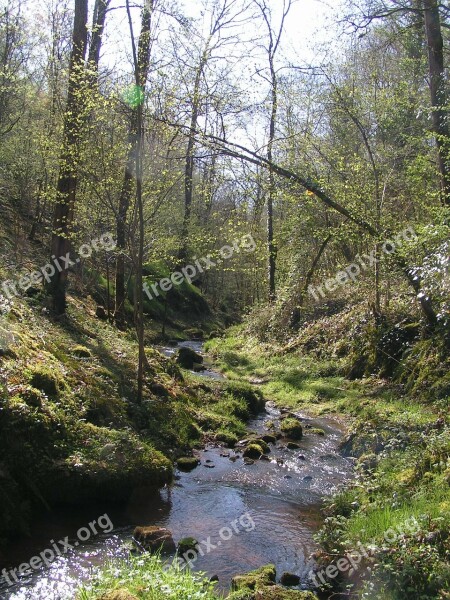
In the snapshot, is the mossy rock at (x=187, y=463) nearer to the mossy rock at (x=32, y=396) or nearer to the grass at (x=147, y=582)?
the mossy rock at (x=32, y=396)

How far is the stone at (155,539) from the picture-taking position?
17.6 ft

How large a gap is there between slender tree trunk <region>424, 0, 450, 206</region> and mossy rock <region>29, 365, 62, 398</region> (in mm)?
7223

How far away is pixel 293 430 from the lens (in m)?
9.62

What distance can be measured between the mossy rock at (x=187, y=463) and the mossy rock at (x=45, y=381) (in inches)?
86.2

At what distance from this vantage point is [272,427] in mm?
10234

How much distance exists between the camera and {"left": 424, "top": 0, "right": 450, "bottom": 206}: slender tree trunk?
30.8ft

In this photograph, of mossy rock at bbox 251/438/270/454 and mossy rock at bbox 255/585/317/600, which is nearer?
mossy rock at bbox 255/585/317/600

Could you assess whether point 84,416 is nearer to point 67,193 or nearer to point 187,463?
point 187,463

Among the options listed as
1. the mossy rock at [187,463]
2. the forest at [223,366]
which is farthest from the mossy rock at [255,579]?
the mossy rock at [187,463]

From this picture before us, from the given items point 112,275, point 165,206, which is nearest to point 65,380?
point 165,206

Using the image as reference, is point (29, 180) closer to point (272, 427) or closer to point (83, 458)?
point (272, 427)

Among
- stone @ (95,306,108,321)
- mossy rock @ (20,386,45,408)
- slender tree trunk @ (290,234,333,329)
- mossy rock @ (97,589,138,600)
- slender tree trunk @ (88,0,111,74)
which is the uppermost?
slender tree trunk @ (88,0,111,74)

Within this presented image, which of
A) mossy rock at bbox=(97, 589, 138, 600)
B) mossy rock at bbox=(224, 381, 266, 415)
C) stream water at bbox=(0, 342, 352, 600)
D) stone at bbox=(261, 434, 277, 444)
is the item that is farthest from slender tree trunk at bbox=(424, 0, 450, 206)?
mossy rock at bbox=(97, 589, 138, 600)

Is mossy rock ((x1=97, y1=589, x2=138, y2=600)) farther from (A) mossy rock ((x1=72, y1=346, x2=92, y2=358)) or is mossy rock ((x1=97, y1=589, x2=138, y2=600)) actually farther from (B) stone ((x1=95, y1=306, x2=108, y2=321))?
(B) stone ((x1=95, y1=306, x2=108, y2=321))
